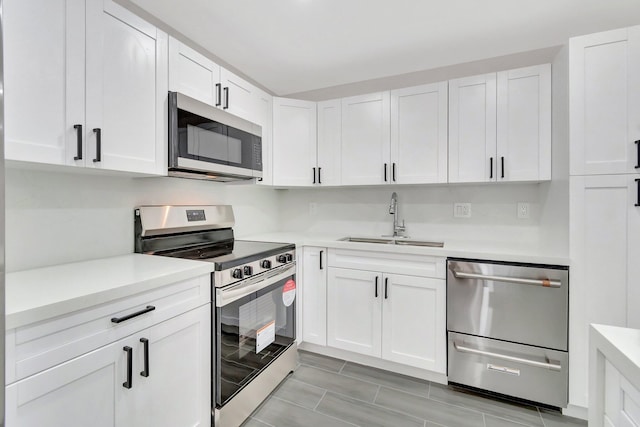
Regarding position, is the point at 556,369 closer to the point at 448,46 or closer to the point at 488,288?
the point at 488,288

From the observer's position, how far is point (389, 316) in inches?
82.7

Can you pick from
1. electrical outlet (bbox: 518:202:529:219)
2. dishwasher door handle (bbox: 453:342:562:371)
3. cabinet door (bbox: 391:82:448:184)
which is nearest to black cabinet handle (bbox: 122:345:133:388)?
dishwasher door handle (bbox: 453:342:562:371)

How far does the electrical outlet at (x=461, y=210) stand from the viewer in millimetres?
2434

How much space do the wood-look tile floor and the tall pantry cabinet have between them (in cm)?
39

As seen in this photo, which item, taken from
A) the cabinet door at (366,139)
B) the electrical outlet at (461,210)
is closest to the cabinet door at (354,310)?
the cabinet door at (366,139)

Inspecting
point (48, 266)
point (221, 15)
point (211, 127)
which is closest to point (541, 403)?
point (211, 127)

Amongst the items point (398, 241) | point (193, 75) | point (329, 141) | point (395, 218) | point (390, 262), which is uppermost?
point (193, 75)

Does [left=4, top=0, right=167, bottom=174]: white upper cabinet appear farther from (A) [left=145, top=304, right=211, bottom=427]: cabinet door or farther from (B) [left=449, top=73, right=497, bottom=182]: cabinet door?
(B) [left=449, top=73, right=497, bottom=182]: cabinet door

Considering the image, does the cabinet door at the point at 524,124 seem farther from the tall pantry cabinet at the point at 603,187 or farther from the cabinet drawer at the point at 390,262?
the cabinet drawer at the point at 390,262

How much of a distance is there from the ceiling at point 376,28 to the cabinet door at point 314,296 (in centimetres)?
154

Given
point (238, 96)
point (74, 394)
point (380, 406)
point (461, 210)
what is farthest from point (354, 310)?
point (238, 96)

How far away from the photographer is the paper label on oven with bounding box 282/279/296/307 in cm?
205

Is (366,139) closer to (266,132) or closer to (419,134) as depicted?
(419,134)

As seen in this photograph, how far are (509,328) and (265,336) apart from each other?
4.87ft
